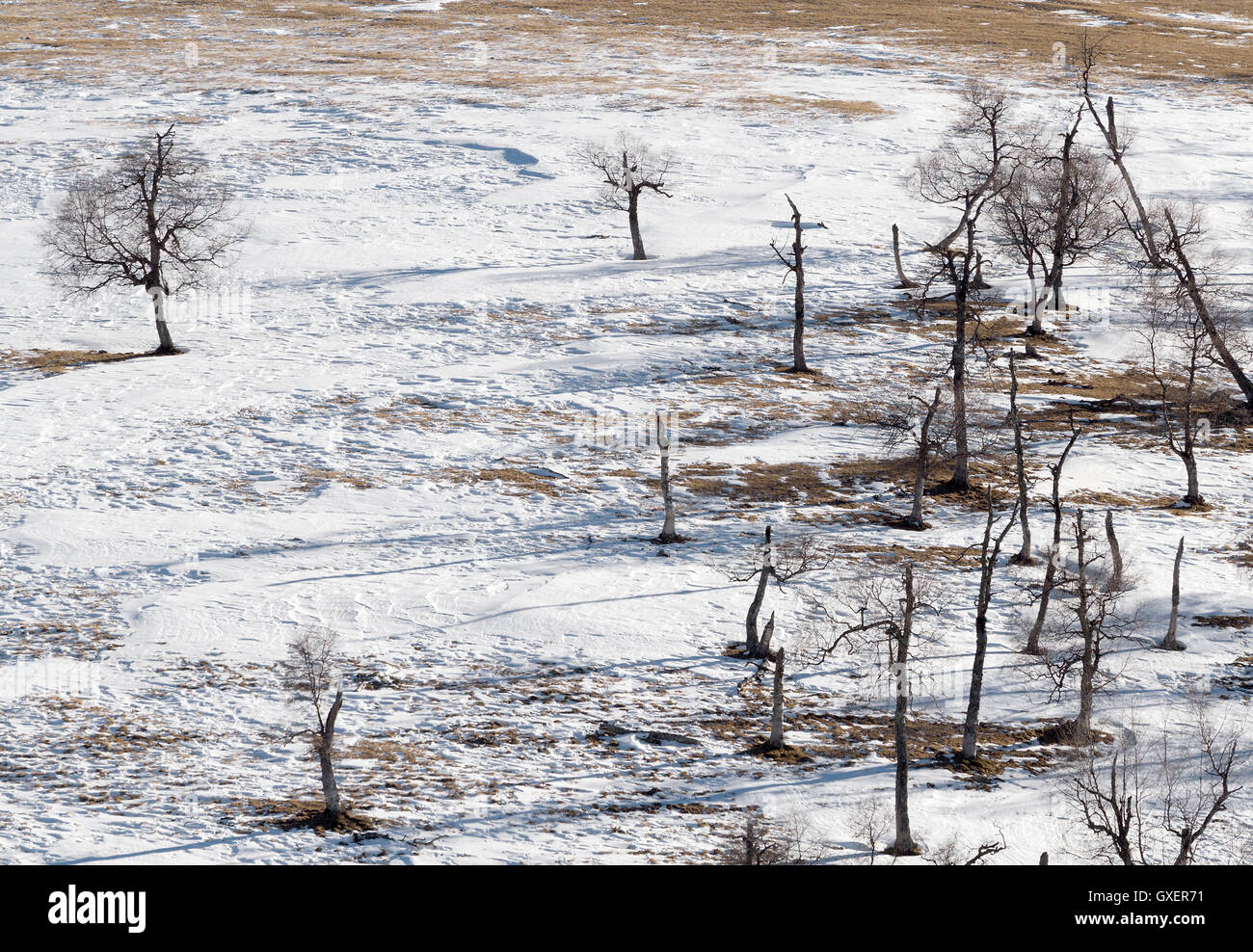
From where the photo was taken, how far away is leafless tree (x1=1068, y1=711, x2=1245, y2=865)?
2438 centimetres

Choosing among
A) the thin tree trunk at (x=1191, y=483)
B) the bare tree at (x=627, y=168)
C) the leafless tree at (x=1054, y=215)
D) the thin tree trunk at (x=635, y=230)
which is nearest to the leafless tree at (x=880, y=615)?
the thin tree trunk at (x=1191, y=483)

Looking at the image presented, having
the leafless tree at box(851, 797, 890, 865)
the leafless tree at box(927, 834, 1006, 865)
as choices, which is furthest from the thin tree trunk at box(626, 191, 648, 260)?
the leafless tree at box(927, 834, 1006, 865)

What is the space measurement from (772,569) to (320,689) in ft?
37.0

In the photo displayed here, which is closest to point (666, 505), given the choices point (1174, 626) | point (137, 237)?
point (1174, 626)

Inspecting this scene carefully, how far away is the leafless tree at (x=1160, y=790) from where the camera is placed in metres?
24.4

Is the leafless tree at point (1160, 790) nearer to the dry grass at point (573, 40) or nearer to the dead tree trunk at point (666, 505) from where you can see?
the dead tree trunk at point (666, 505)

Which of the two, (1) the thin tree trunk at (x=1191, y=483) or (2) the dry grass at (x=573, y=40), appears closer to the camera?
(1) the thin tree trunk at (x=1191, y=483)

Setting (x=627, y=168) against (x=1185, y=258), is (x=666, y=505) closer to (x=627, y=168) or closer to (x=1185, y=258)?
(x=1185, y=258)

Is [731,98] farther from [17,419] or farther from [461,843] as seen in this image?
[461,843]

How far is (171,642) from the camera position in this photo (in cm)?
2978

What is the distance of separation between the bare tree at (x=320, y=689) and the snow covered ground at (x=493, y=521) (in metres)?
0.44

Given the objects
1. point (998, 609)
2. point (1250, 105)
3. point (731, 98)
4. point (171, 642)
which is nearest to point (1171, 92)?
point (1250, 105)

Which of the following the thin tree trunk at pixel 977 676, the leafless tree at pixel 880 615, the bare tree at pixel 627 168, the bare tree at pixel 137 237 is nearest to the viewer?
the thin tree trunk at pixel 977 676

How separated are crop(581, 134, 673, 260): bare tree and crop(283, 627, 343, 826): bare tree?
120 ft
